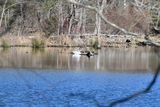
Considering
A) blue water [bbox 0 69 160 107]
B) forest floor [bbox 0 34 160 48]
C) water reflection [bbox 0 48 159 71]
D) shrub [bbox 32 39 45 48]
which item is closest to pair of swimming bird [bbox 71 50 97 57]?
water reflection [bbox 0 48 159 71]

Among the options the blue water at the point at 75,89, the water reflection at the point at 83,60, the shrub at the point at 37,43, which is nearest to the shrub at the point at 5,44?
the water reflection at the point at 83,60

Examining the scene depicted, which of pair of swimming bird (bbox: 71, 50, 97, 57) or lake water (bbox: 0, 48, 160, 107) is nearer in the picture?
lake water (bbox: 0, 48, 160, 107)

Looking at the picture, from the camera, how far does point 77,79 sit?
59.1ft

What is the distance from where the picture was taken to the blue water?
42.8 feet

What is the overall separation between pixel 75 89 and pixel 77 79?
103 inches

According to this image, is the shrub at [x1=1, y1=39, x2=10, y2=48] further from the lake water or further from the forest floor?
the lake water

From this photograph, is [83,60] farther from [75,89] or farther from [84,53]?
[75,89]

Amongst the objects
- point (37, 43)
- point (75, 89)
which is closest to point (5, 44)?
point (37, 43)

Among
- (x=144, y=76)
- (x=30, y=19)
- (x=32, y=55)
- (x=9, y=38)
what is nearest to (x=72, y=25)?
(x=30, y=19)

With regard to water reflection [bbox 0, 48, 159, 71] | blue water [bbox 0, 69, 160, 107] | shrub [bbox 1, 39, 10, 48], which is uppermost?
shrub [bbox 1, 39, 10, 48]

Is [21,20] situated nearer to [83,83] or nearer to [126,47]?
[126,47]

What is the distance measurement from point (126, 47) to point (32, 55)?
921cm

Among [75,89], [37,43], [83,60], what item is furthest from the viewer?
[37,43]

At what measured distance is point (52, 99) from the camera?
13.9 metres
